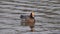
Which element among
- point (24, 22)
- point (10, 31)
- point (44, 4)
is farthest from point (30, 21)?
point (44, 4)

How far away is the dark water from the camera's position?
310cm

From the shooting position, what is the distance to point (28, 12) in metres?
3.54

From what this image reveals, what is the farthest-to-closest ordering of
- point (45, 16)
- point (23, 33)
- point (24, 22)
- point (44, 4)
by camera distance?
point (44, 4)
point (45, 16)
point (24, 22)
point (23, 33)

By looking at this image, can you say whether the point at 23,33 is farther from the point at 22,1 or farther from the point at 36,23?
the point at 22,1

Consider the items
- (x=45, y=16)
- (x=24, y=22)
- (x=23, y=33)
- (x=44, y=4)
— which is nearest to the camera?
(x=23, y=33)

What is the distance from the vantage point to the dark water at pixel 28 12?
→ 3097 mm

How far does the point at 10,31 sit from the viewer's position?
3.04m

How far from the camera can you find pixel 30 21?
3.17 meters

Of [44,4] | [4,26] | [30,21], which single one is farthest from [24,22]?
[44,4]

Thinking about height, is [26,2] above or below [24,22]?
above

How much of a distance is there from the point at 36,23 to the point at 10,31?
0.42 meters

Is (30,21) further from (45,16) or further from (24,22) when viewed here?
(45,16)

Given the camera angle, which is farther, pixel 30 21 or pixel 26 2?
pixel 26 2

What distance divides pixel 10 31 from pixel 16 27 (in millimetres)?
137
